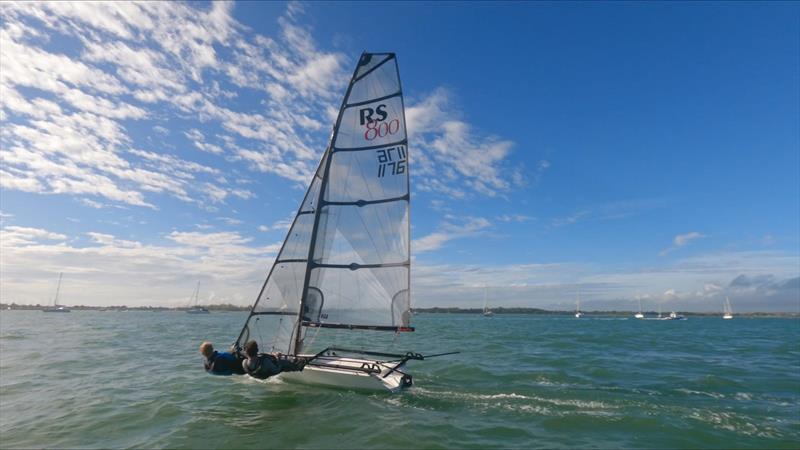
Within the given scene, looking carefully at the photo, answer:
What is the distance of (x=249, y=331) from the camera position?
13688mm

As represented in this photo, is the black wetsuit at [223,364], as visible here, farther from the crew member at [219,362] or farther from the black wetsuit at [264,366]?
the black wetsuit at [264,366]

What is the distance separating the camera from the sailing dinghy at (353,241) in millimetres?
13648

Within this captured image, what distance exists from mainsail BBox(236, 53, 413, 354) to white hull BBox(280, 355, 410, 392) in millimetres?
1174

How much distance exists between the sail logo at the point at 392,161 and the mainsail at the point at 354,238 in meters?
0.03

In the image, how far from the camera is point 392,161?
45.7 feet

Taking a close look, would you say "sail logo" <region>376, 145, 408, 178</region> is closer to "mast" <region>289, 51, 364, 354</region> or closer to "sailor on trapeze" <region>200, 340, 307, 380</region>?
"mast" <region>289, 51, 364, 354</region>

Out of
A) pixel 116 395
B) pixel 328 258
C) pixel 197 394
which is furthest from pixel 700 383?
pixel 116 395

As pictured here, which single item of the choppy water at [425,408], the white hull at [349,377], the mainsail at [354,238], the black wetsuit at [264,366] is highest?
the mainsail at [354,238]

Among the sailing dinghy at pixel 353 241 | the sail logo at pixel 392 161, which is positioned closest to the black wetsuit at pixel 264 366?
the sailing dinghy at pixel 353 241

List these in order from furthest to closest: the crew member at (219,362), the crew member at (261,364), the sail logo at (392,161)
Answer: the sail logo at (392,161) < the crew member at (261,364) < the crew member at (219,362)

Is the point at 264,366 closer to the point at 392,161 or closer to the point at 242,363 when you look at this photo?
the point at 242,363

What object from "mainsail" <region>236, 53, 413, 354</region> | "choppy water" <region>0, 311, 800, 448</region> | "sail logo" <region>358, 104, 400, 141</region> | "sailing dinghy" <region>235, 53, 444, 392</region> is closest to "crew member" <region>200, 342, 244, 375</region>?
"choppy water" <region>0, 311, 800, 448</region>

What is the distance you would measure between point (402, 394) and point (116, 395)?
8.39 metres

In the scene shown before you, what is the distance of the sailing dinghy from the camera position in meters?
13.6
